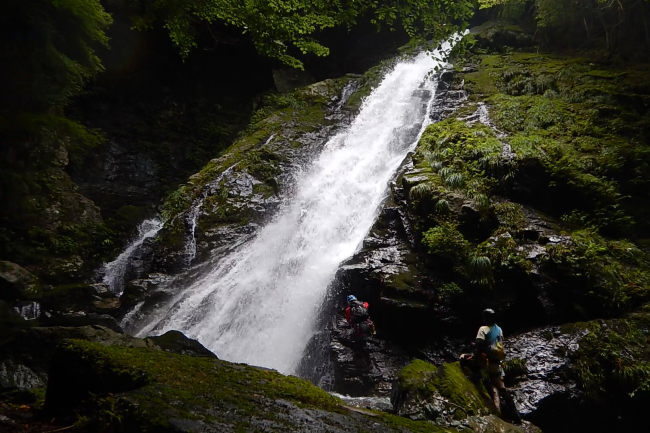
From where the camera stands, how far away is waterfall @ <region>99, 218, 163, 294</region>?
1141 cm

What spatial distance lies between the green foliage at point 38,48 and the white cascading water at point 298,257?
20.1ft

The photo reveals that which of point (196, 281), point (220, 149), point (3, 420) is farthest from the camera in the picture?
point (220, 149)

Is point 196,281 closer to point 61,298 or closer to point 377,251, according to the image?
point 61,298

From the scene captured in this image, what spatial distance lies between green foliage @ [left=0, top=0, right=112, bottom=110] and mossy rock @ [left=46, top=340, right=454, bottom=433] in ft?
26.8

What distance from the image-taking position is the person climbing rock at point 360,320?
8094mm

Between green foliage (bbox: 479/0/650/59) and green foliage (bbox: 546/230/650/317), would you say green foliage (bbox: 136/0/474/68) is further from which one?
green foliage (bbox: 479/0/650/59)

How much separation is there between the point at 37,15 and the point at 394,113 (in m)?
13.4

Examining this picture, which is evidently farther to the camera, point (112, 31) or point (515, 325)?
point (112, 31)

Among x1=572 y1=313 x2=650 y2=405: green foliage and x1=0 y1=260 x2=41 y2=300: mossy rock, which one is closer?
x1=572 y1=313 x2=650 y2=405: green foliage

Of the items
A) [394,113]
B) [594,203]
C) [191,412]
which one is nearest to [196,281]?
[191,412]

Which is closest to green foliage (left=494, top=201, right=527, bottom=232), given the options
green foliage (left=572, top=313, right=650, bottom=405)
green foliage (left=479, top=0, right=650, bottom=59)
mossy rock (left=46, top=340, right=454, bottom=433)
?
green foliage (left=572, top=313, right=650, bottom=405)

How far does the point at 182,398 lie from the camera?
2410mm

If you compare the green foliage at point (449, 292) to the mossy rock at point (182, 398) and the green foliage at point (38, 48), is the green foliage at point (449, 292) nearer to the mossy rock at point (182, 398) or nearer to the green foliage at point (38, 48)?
the mossy rock at point (182, 398)

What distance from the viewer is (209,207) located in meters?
13.4
